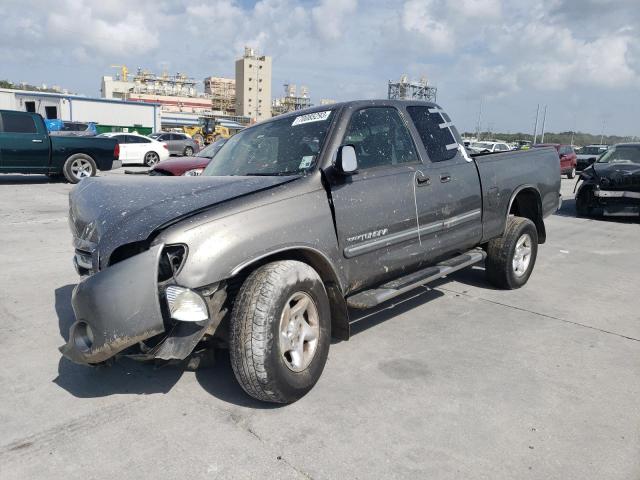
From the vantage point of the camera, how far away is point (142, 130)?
40.5 metres

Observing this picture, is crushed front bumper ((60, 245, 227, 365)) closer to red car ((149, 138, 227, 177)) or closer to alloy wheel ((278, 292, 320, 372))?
alloy wheel ((278, 292, 320, 372))

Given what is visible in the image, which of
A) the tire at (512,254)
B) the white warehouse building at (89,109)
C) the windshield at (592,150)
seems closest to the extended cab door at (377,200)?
the tire at (512,254)

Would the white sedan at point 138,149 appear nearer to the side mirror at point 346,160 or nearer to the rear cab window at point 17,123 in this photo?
the rear cab window at point 17,123

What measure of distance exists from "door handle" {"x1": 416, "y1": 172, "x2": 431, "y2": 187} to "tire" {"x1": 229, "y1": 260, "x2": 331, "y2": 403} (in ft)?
4.56

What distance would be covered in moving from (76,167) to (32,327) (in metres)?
11.8

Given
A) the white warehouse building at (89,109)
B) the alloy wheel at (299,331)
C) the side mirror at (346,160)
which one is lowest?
the alloy wheel at (299,331)

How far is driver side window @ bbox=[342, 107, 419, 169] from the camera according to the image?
3.86 metres

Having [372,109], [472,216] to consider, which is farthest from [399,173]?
[472,216]

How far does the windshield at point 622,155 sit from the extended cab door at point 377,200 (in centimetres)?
957

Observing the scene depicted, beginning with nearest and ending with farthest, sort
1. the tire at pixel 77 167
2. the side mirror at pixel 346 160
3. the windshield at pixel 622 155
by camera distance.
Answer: the side mirror at pixel 346 160
the windshield at pixel 622 155
the tire at pixel 77 167

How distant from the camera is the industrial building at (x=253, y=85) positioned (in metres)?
120

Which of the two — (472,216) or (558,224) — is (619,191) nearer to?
(558,224)

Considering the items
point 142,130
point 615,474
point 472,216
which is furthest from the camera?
point 142,130

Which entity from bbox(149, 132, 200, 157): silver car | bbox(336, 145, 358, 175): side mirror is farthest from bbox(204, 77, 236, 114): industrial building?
bbox(336, 145, 358, 175): side mirror
